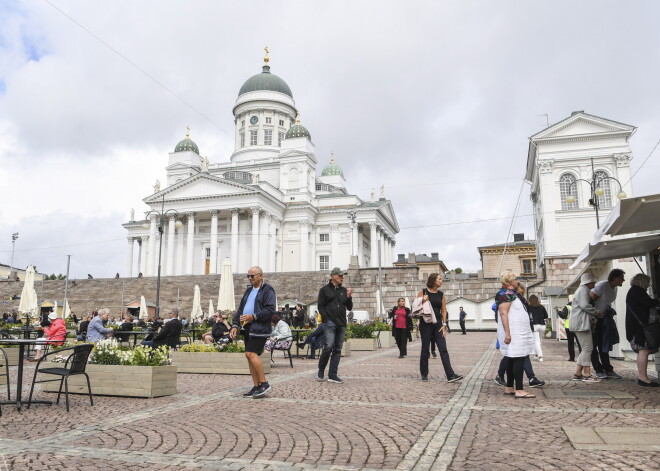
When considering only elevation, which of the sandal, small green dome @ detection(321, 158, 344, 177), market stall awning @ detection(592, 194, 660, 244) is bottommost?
the sandal

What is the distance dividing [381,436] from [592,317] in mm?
6297

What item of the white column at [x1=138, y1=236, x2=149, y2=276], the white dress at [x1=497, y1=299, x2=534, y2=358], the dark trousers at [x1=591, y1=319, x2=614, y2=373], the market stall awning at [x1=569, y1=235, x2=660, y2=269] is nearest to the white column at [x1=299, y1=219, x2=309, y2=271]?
the white column at [x1=138, y1=236, x2=149, y2=276]

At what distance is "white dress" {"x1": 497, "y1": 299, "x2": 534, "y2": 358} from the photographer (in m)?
7.70

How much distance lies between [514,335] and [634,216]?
225 centimetres

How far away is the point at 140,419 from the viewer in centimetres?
635

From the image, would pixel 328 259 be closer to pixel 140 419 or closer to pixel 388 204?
pixel 388 204

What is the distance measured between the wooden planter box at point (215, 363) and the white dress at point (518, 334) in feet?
17.2

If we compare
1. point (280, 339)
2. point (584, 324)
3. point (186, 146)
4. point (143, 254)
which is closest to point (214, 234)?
point (143, 254)

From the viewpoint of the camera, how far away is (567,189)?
43375 mm

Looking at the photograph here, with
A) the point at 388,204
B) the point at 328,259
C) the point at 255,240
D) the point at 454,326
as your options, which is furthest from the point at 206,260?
the point at 454,326

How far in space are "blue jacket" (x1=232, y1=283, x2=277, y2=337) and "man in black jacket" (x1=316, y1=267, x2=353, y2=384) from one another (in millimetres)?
1904

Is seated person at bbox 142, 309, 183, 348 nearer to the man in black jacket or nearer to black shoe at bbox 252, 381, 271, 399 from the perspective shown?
the man in black jacket

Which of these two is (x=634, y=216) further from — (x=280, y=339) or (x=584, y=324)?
(x=280, y=339)

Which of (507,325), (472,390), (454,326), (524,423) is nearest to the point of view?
(524,423)
